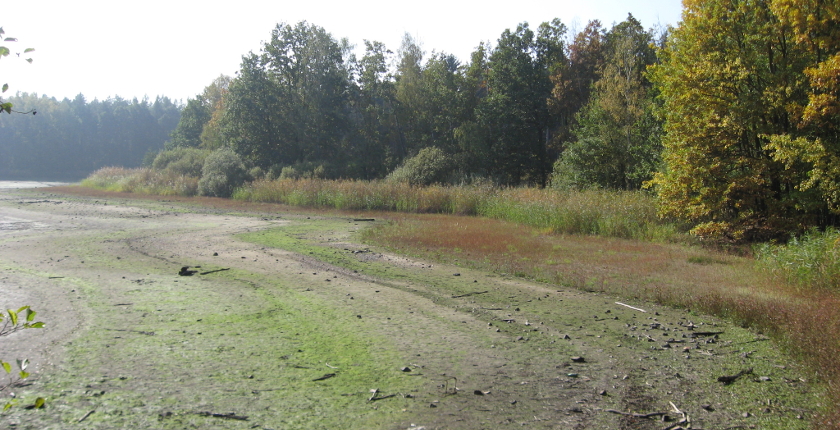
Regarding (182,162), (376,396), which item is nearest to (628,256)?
(376,396)

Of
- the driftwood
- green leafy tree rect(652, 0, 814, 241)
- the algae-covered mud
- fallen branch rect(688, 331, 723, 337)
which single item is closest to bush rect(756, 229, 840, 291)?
the algae-covered mud

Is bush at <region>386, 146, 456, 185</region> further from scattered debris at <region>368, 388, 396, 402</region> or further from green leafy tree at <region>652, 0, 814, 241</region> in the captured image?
scattered debris at <region>368, 388, 396, 402</region>

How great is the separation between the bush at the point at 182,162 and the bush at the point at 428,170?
15495mm

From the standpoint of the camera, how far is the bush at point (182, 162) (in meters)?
41.9

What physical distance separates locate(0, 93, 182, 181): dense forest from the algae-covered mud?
80.4m

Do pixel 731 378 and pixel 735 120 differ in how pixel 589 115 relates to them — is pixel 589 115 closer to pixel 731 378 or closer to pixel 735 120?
pixel 735 120

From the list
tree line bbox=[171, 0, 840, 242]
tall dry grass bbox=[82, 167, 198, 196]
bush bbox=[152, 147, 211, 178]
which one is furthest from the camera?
bush bbox=[152, 147, 211, 178]

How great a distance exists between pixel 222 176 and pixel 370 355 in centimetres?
3246

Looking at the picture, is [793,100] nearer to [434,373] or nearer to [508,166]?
[434,373]

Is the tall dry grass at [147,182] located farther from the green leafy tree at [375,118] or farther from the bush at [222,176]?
the green leafy tree at [375,118]

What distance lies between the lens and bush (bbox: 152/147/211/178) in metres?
41.9

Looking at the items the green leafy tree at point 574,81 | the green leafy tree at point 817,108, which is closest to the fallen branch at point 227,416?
the green leafy tree at point 817,108

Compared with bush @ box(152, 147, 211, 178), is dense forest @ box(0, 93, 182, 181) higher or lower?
higher

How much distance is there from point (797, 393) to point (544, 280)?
5.30 meters
